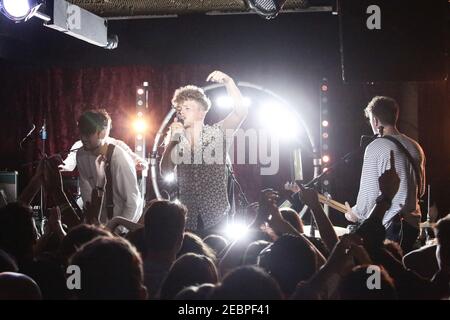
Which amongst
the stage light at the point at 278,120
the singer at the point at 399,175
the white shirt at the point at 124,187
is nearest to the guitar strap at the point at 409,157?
the singer at the point at 399,175

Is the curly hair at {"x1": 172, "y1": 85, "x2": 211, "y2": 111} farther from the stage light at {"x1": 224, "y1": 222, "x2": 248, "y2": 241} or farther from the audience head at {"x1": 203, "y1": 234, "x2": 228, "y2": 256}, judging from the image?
the audience head at {"x1": 203, "y1": 234, "x2": 228, "y2": 256}

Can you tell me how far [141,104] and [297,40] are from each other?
2.03 metres

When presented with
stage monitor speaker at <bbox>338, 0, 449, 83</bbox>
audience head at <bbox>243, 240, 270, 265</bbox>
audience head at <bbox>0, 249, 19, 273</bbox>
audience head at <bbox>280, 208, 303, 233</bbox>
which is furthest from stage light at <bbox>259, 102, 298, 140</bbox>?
audience head at <bbox>0, 249, 19, 273</bbox>

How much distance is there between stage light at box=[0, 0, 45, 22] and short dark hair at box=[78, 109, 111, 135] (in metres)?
1.41

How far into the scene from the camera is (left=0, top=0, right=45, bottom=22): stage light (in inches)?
184

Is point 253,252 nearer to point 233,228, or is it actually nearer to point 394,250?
point 394,250

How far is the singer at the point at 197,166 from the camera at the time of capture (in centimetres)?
402

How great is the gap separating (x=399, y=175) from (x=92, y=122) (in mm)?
1920

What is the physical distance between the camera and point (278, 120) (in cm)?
753

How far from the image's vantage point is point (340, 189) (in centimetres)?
712

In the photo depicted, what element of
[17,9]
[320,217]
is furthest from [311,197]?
[17,9]
